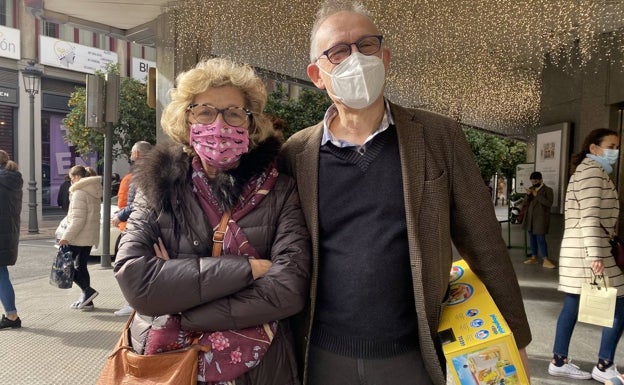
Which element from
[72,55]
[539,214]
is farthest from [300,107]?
[72,55]

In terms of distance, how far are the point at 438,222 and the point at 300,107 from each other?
12.5 metres

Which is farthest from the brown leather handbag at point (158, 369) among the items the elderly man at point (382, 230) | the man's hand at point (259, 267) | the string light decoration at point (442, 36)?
the string light decoration at point (442, 36)

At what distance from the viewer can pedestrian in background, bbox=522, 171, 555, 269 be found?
24.8 feet

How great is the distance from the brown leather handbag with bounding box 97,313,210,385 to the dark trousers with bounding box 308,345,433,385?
419 mm

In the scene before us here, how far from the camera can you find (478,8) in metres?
5.40

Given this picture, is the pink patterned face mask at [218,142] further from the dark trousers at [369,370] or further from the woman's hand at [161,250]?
the dark trousers at [369,370]

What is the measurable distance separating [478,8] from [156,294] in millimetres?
5352

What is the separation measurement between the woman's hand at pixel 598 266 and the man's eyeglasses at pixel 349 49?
250 centimetres

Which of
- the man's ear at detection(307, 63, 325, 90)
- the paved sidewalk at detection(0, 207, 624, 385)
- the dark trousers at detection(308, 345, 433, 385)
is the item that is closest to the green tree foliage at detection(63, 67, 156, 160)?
the paved sidewalk at detection(0, 207, 624, 385)

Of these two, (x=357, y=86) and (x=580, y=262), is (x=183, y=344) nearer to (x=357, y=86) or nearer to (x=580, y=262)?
(x=357, y=86)

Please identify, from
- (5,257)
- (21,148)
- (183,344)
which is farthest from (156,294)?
(21,148)

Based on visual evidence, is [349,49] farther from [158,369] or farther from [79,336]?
[79,336]

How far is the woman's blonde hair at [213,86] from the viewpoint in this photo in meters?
1.66

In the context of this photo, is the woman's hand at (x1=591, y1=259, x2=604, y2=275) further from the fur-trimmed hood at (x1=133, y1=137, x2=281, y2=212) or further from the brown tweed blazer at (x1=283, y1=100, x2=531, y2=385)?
the fur-trimmed hood at (x1=133, y1=137, x2=281, y2=212)
